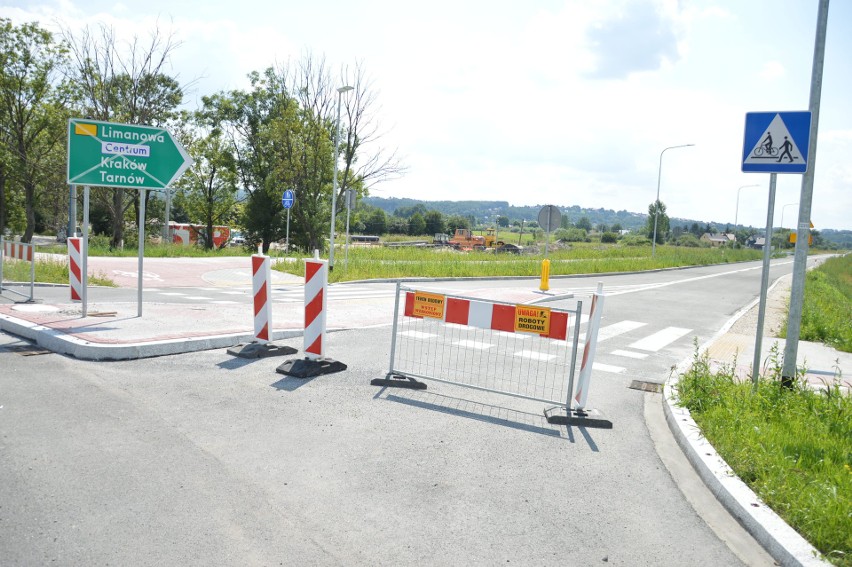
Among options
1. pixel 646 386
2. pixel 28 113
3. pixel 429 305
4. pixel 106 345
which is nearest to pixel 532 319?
pixel 429 305

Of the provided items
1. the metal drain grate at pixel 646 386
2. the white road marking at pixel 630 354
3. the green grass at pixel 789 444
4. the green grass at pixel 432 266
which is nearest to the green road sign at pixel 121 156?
the metal drain grate at pixel 646 386

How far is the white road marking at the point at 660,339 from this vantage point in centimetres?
1103

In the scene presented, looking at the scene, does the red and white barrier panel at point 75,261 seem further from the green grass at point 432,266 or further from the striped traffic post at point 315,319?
the green grass at point 432,266

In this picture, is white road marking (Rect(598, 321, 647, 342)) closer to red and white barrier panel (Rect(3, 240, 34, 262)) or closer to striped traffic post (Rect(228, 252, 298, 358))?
striped traffic post (Rect(228, 252, 298, 358))

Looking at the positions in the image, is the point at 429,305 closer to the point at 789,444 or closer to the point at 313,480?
the point at 313,480

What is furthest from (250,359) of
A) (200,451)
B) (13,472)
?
(13,472)

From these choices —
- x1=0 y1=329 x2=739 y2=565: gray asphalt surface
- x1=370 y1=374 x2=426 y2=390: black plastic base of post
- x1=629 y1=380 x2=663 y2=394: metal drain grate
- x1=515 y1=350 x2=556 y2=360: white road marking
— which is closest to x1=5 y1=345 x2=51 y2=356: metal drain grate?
x1=0 y1=329 x2=739 y2=565: gray asphalt surface

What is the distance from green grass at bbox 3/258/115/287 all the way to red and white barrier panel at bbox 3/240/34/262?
7.86 feet

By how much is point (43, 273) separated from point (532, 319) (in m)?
15.0

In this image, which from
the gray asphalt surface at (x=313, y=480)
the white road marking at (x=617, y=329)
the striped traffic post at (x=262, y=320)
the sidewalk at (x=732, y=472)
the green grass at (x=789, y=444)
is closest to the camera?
the gray asphalt surface at (x=313, y=480)

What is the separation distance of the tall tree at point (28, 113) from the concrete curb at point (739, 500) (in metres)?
38.8

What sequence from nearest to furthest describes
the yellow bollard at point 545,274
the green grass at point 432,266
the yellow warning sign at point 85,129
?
the yellow warning sign at point 85,129, the yellow bollard at point 545,274, the green grass at point 432,266

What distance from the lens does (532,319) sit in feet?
21.6

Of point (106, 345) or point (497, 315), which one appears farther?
point (106, 345)
